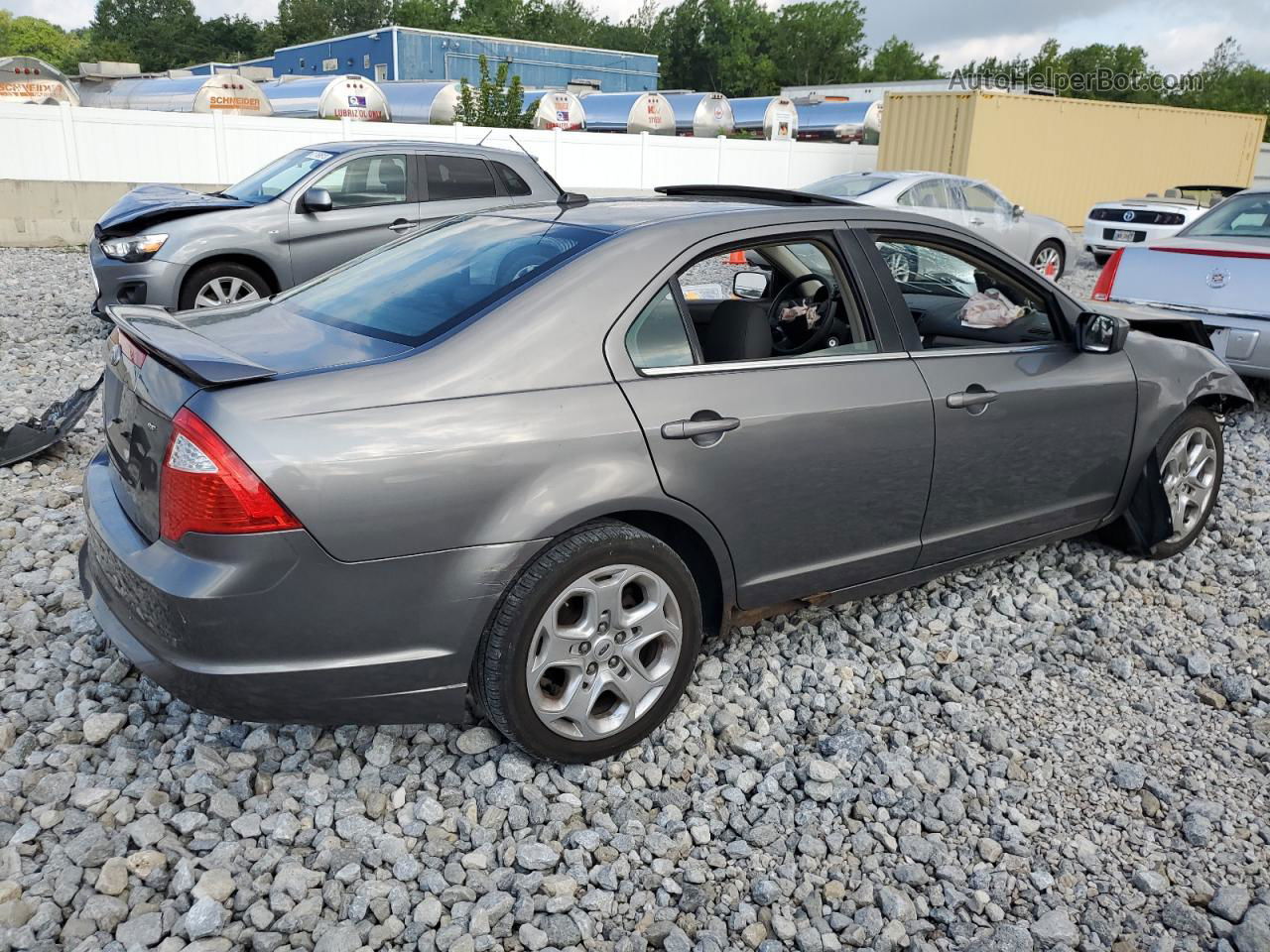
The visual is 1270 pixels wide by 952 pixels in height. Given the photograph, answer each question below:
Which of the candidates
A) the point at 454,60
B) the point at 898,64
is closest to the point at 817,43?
the point at 898,64

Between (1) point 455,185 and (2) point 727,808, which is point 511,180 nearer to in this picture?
(1) point 455,185

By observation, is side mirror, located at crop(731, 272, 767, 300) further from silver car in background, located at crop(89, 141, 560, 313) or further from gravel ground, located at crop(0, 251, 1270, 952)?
silver car in background, located at crop(89, 141, 560, 313)

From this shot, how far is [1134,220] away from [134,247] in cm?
1517

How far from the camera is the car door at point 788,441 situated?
307 cm

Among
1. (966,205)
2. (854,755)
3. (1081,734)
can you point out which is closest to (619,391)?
(854,755)

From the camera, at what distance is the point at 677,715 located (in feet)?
11.4

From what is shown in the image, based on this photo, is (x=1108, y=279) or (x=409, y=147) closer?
(x=1108, y=279)

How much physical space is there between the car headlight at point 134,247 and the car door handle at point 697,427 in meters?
6.62

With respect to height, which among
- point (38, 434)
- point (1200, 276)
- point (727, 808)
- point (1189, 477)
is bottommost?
point (727, 808)

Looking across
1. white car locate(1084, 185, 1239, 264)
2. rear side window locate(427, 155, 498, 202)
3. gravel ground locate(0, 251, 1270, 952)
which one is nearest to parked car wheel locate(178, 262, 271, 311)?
rear side window locate(427, 155, 498, 202)

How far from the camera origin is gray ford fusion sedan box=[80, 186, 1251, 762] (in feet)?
8.58

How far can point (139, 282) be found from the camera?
26.6 feet

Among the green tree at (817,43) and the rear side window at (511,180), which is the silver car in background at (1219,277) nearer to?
the rear side window at (511,180)

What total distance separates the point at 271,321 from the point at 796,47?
322 ft
